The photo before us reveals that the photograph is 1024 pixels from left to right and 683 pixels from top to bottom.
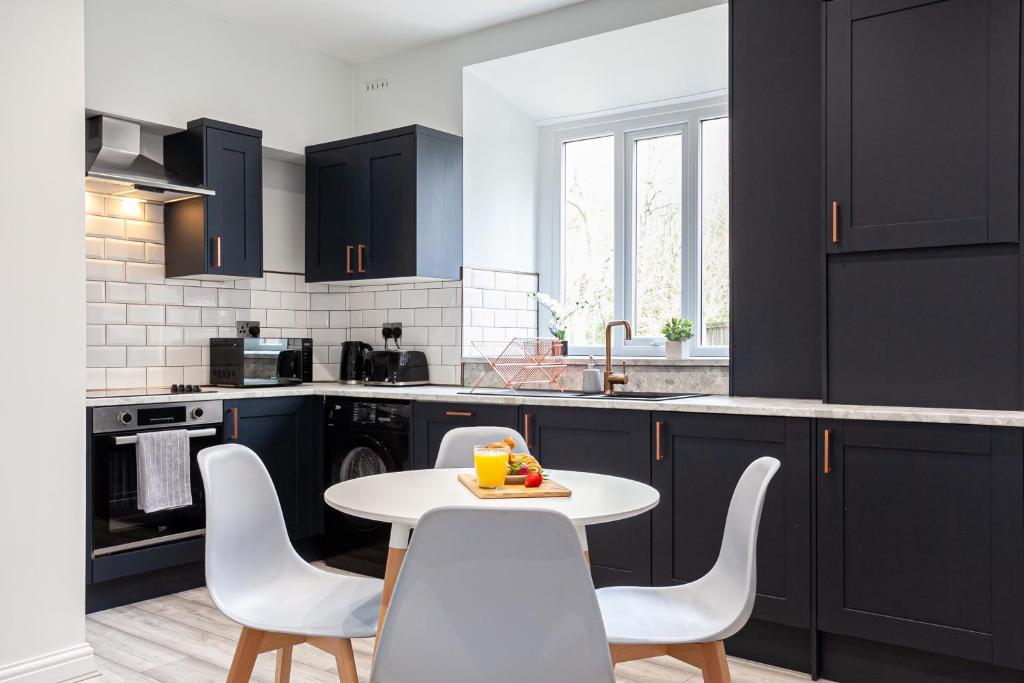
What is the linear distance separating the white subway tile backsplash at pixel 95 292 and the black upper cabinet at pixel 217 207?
345mm

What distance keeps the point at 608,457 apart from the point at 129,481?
205 centimetres

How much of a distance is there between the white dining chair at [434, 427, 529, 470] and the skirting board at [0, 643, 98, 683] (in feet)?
4.66

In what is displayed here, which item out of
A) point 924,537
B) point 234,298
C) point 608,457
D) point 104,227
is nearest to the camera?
point 924,537

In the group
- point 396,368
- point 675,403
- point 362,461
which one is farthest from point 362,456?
point 675,403

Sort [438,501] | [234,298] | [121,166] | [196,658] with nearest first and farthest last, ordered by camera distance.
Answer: [438,501], [196,658], [121,166], [234,298]

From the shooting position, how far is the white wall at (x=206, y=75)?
13.1ft

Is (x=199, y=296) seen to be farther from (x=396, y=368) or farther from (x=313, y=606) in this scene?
(x=313, y=606)

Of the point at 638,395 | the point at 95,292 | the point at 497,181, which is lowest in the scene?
the point at 638,395

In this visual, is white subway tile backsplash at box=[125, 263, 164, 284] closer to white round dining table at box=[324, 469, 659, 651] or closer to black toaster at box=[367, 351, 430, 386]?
black toaster at box=[367, 351, 430, 386]

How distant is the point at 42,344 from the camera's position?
2842 mm

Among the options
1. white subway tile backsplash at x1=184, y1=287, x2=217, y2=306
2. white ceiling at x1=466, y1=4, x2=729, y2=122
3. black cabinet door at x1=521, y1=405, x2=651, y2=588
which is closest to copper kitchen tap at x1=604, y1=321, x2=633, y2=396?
black cabinet door at x1=521, y1=405, x2=651, y2=588

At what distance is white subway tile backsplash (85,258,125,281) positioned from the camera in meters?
4.02

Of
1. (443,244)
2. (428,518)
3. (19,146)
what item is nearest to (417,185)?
(443,244)

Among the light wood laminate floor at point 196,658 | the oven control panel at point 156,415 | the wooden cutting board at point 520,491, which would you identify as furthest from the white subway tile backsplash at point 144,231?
the wooden cutting board at point 520,491
